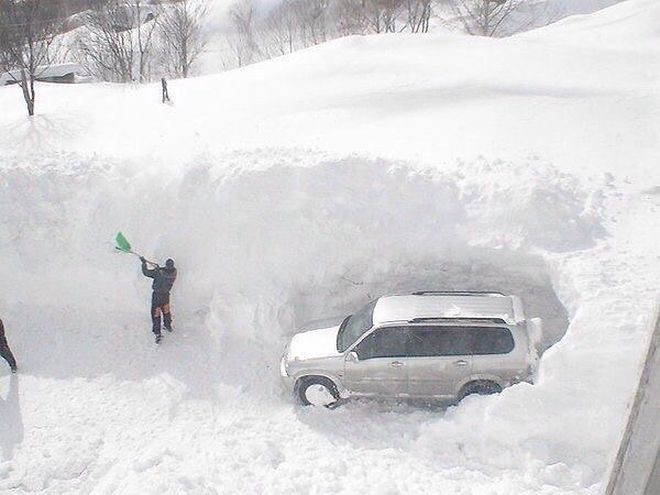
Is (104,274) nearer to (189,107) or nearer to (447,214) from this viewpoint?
(447,214)

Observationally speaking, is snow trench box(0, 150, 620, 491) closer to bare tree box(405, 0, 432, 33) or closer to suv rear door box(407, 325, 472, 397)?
suv rear door box(407, 325, 472, 397)

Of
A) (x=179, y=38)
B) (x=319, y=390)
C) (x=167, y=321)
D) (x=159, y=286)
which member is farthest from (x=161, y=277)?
(x=179, y=38)

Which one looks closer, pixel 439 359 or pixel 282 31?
pixel 439 359

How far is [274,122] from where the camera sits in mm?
13742

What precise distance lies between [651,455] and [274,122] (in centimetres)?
1153

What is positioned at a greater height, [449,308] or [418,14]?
[418,14]

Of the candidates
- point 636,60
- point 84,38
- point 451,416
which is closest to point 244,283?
point 451,416

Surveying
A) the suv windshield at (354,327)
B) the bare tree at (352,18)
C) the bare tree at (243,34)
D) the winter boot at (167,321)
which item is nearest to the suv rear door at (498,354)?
the suv windshield at (354,327)

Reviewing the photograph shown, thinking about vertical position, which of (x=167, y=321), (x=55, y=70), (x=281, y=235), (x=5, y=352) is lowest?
(x=5, y=352)

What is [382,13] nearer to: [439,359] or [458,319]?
[458,319]

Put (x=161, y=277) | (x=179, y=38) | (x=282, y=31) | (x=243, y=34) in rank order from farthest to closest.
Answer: (x=243, y=34) → (x=282, y=31) → (x=179, y=38) → (x=161, y=277)

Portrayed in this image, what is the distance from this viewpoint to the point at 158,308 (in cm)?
962

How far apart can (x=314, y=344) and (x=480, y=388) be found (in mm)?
2408

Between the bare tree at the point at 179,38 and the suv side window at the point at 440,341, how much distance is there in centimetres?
2822
